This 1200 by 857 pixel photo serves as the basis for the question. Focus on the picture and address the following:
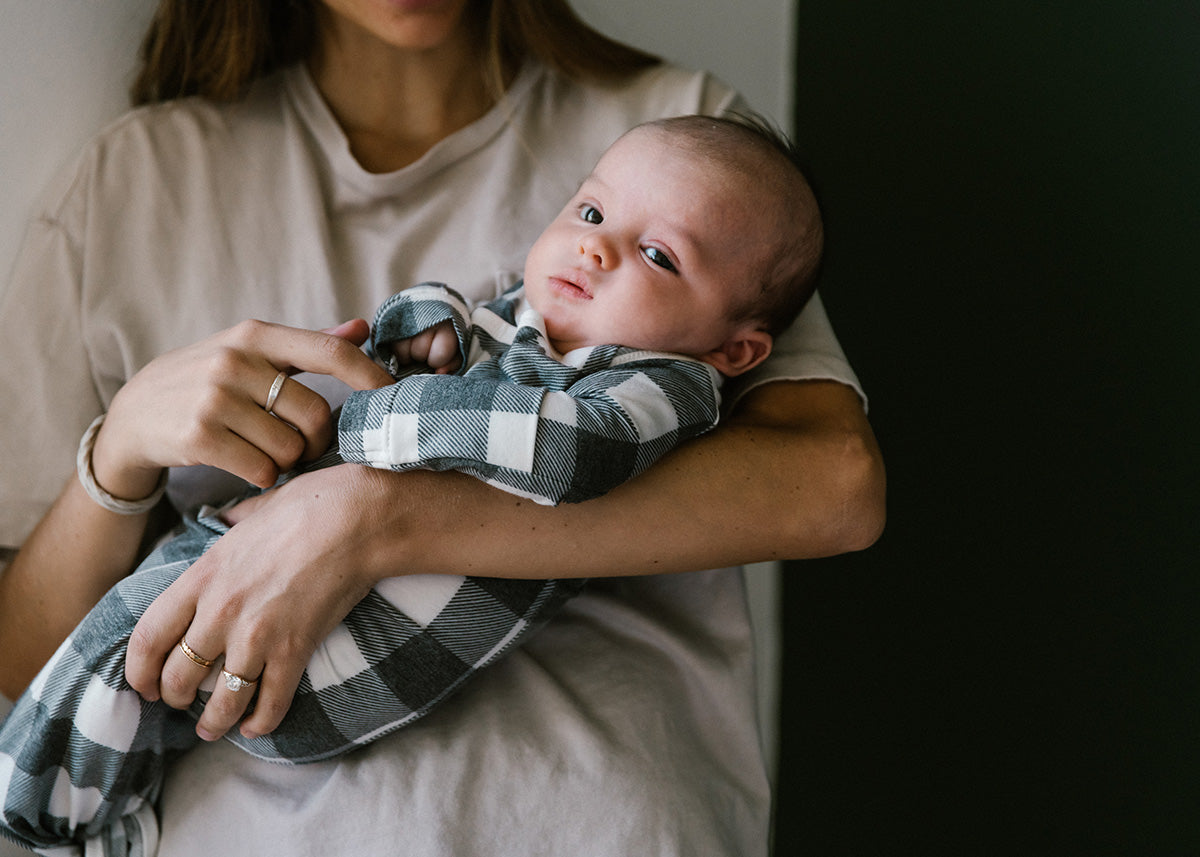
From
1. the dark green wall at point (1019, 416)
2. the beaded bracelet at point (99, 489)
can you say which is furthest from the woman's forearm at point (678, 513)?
the dark green wall at point (1019, 416)

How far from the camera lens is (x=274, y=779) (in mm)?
1045

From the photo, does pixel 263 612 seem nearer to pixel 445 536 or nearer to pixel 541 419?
pixel 445 536

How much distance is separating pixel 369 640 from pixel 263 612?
101mm

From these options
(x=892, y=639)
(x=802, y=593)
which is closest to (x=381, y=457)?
(x=892, y=639)

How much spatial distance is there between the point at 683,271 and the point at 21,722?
785mm

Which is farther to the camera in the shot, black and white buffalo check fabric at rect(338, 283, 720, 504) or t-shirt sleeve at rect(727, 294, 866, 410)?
t-shirt sleeve at rect(727, 294, 866, 410)

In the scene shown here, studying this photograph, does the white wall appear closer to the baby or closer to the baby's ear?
the baby

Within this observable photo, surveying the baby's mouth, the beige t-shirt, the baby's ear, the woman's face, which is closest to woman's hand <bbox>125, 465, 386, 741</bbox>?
the beige t-shirt

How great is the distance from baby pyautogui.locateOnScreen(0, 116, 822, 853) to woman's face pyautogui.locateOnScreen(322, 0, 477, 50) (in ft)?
1.03

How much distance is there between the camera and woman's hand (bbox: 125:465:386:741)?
944 mm

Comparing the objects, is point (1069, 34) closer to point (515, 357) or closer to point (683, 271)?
point (683, 271)

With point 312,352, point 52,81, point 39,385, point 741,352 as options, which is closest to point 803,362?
point 741,352

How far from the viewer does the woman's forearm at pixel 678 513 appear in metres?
0.96

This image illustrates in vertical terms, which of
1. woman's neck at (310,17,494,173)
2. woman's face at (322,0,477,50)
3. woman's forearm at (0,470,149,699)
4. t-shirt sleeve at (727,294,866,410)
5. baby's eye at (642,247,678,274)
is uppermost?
woman's face at (322,0,477,50)
